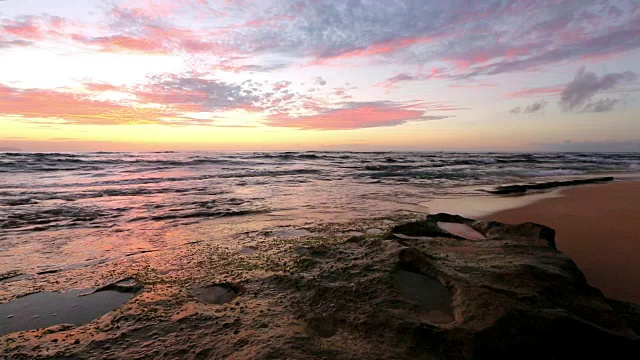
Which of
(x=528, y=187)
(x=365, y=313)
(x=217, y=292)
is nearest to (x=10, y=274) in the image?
(x=217, y=292)

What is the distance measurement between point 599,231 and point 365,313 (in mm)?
6156

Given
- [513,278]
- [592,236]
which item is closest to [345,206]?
[592,236]

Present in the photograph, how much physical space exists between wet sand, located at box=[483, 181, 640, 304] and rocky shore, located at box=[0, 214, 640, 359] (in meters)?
0.82

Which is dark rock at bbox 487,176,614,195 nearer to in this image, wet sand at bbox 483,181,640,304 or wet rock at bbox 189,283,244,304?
wet sand at bbox 483,181,640,304

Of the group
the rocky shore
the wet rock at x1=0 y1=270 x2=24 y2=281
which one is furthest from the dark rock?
the wet rock at x1=0 y1=270 x2=24 y2=281

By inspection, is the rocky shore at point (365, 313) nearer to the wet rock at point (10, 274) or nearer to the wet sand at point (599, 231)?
the wet sand at point (599, 231)

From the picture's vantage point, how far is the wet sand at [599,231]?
405cm

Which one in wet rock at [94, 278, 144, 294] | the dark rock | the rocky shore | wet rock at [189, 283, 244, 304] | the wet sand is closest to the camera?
the rocky shore

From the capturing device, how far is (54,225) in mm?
7270

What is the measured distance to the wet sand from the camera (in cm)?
405

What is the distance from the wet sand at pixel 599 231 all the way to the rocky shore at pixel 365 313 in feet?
2.70

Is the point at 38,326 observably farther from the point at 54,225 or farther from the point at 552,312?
the point at 54,225

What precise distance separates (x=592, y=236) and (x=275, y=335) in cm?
632

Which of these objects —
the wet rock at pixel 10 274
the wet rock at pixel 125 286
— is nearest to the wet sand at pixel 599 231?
the wet rock at pixel 125 286
